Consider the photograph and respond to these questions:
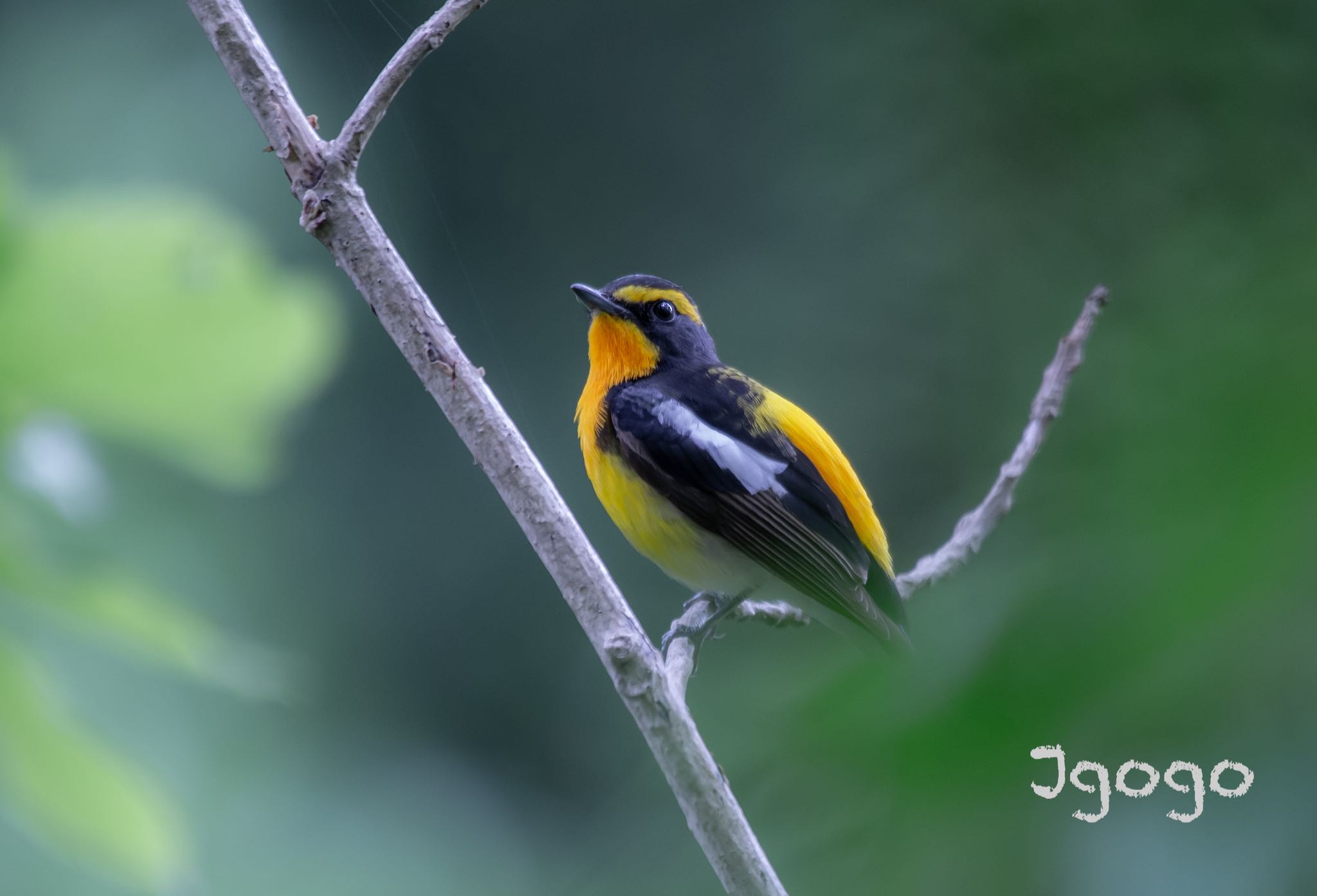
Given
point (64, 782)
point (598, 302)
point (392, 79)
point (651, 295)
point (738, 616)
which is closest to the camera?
point (64, 782)

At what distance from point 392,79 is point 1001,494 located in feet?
5.33

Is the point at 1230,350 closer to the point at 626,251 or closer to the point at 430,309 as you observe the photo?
the point at 430,309

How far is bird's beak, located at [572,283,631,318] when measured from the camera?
290 centimetres

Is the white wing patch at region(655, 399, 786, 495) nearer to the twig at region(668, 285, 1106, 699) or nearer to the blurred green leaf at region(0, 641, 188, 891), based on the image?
the twig at region(668, 285, 1106, 699)

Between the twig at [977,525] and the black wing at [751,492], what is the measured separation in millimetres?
206

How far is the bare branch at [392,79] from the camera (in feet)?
5.34

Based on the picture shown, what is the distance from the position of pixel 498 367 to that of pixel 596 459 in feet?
10.8

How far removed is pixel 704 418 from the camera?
271 centimetres

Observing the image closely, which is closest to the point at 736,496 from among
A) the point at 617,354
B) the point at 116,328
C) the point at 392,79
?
the point at 617,354

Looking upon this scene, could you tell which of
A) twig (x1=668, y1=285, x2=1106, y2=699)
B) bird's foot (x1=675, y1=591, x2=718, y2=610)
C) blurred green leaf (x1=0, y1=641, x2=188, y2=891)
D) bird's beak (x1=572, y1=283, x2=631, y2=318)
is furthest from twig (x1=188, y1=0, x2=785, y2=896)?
bird's foot (x1=675, y1=591, x2=718, y2=610)

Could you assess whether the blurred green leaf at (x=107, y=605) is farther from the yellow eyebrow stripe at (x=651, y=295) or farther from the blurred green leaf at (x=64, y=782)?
the yellow eyebrow stripe at (x=651, y=295)

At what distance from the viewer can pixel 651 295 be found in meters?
3.08

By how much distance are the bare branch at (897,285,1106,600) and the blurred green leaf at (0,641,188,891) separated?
174 cm

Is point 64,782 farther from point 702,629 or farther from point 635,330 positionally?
point 635,330
